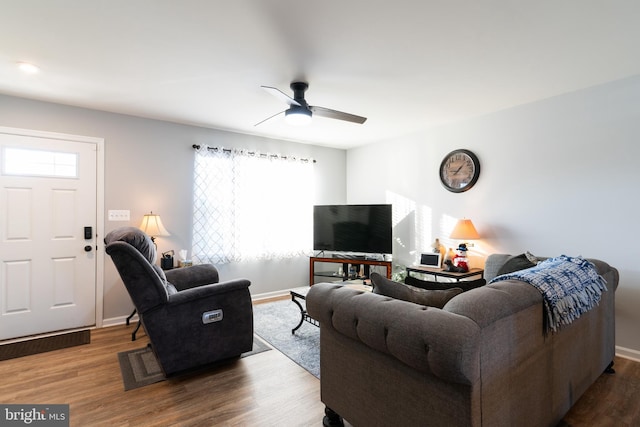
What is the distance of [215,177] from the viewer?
4.29 m

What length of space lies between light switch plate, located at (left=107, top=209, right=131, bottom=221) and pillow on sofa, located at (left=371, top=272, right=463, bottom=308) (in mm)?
3284

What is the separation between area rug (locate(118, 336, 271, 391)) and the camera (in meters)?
2.39

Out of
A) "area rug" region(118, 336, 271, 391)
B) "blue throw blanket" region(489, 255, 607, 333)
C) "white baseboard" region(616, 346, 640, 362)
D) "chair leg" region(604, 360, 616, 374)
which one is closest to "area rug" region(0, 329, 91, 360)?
"area rug" region(118, 336, 271, 391)

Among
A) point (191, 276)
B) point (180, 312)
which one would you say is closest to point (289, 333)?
point (191, 276)

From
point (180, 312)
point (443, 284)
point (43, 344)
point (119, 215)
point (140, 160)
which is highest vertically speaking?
point (140, 160)

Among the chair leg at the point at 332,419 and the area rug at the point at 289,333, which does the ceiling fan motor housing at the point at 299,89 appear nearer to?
the area rug at the point at 289,333

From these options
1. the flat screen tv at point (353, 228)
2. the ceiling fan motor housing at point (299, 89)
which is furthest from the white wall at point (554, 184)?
the ceiling fan motor housing at point (299, 89)

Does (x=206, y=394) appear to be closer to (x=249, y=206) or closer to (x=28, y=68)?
(x=249, y=206)

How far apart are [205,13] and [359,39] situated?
3.31 ft

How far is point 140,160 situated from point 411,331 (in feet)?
12.5

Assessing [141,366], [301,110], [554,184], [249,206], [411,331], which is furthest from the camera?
[249,206]

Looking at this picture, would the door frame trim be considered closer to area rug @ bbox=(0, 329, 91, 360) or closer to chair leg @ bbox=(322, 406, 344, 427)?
area rug @ bbox=(0, 329, 91, 360)

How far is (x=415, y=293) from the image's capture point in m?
1.61

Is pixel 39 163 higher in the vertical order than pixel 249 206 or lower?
higher
